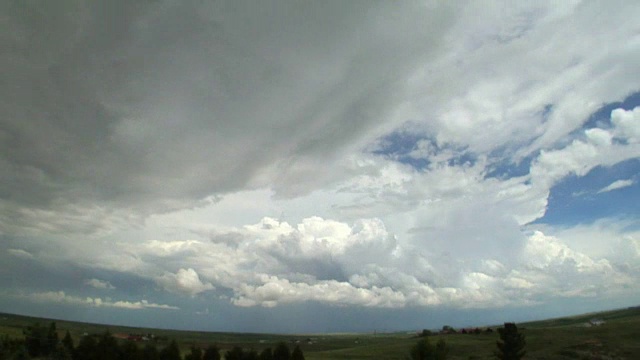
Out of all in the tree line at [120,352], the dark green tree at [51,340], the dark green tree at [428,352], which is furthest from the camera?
the dark green tree at [51,340]

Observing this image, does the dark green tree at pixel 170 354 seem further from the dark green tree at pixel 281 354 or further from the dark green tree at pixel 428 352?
the dark green tree at pixel 428 352

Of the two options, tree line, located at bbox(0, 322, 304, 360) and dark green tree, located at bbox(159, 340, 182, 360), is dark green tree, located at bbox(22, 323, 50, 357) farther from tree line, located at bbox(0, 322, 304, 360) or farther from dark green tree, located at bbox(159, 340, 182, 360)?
dark green tree, located at bbox(159, 340, 182, 360)

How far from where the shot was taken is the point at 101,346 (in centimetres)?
12756

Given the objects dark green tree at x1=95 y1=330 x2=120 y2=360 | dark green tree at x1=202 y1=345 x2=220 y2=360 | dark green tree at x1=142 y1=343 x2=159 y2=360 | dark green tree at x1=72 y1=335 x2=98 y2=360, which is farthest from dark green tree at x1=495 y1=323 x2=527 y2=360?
dark green tree at x1=72 y1=335 x2=98 y2=360

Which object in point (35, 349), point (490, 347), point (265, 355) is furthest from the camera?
point (490, 347)

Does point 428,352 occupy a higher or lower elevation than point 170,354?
higher

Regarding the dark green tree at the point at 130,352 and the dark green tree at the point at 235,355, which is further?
the dark green tree at the point at 130,352

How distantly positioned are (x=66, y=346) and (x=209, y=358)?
49.1 m

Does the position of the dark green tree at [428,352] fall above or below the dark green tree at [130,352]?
above

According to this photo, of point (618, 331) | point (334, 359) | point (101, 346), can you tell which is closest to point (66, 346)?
point (101, 346)

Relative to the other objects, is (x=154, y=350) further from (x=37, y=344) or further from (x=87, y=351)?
(x=37, y=344)

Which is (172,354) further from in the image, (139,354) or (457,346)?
(457,346)

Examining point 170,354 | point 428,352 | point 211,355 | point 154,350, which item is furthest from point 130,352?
point 428,352

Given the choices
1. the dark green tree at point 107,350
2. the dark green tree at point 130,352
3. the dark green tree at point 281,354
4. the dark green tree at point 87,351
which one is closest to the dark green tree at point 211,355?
the dark green tree at point 281,354
